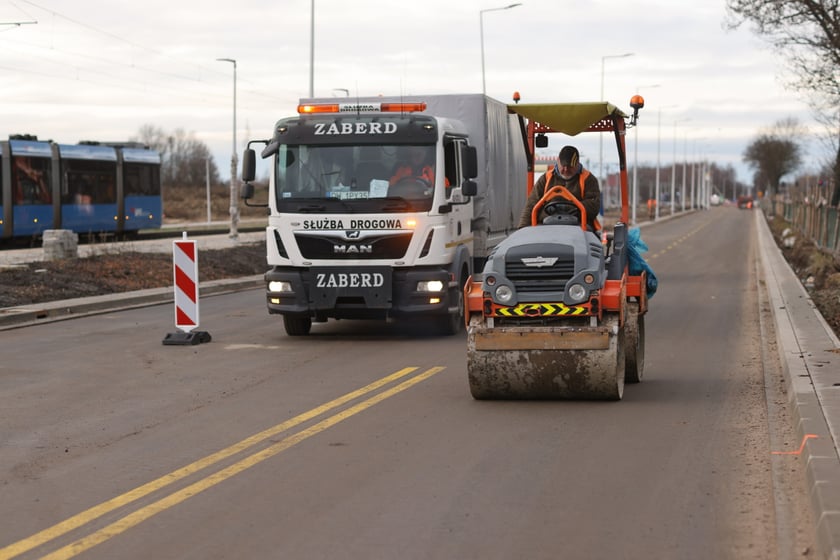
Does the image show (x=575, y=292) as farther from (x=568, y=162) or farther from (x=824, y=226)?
(x=824, y=226)

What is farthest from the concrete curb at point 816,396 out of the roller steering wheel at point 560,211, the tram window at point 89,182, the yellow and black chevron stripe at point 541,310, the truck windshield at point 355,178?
the tram window at point 89,182

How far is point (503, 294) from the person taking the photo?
10.3 metres

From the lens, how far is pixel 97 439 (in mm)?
9039

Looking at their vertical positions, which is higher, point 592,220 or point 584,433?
point 592,220

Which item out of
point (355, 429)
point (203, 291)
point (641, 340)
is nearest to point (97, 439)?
point (355, 429)

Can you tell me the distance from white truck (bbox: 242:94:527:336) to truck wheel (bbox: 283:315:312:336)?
1.11 feet

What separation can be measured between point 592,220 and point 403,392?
2406 mm

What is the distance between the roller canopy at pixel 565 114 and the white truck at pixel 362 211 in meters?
3.08

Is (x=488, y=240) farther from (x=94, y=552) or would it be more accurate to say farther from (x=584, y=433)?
(x=94, y=552)

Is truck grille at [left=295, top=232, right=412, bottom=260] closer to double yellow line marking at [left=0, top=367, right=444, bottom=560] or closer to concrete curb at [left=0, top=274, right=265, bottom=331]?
double yellow line marking at [left=0, top=367, right=444, bottom=560]

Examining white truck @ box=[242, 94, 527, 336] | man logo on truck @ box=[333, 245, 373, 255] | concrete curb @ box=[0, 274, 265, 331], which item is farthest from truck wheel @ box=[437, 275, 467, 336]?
concrete curb @ box=[0, 274, 265, 331]

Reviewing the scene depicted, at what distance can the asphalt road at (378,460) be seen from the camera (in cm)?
621

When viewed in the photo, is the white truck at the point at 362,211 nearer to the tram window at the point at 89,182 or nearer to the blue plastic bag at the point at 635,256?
the blue plastic bag at the point at 635,256

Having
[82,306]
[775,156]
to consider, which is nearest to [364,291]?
[82,306]
